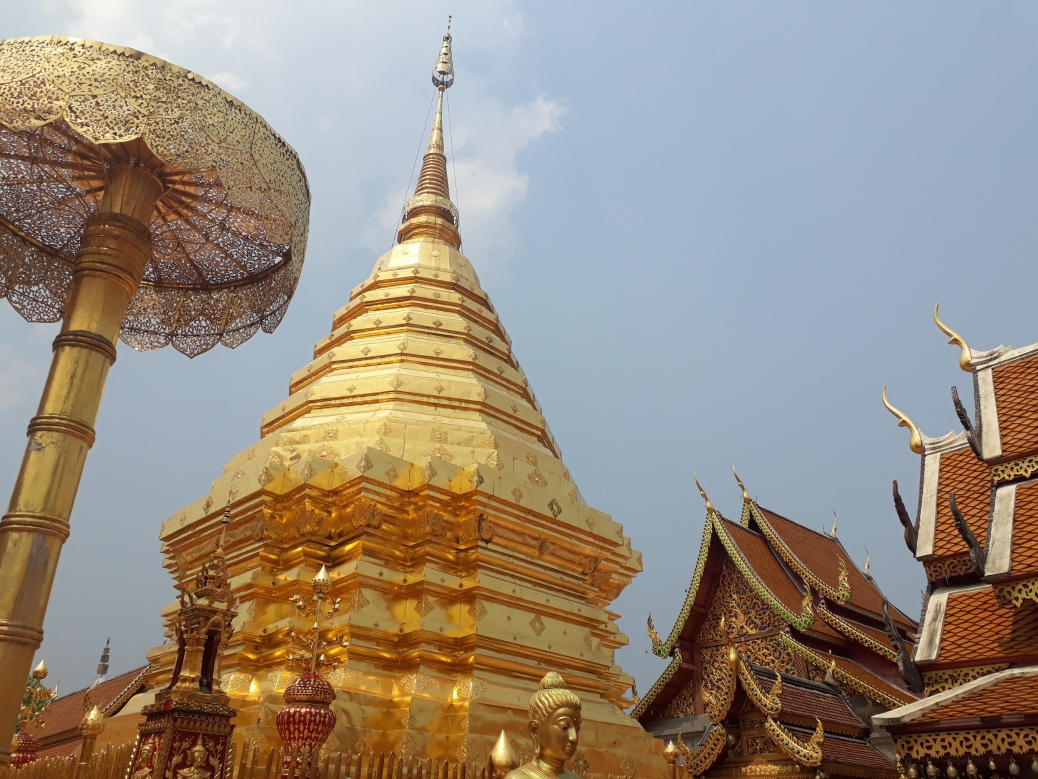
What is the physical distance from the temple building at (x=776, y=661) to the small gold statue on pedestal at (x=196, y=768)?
3674mm

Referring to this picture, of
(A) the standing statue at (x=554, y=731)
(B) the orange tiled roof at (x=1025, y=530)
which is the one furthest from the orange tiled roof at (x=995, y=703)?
(A) the standing statue at (x=554, y=731)

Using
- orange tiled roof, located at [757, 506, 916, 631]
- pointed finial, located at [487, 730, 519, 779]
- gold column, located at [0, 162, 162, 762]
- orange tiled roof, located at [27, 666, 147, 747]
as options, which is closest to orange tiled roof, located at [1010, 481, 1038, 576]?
pointed finial, located at [487, 730, 519, 779]

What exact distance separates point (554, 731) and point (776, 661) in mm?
7676

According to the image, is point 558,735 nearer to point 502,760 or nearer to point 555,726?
point 555,726

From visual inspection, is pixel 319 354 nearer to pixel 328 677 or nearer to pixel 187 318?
pixel 187 318

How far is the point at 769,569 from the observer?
1097cm

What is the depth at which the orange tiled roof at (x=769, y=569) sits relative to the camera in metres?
9.90

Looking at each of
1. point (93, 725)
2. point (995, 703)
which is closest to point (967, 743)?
point (995, 703)

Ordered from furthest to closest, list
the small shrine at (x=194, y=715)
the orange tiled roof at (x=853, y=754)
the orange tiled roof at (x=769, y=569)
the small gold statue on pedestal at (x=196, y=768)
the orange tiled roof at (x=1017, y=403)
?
the orange tiled roof at (x=769, y=569) → the orange tiled roof at (x=853, y=754) → the orange tiled roof at (x=1017, y=403) → the small shrine at (x=194, y=715) → the small gold statue on pedestal at (x=196, y=768)

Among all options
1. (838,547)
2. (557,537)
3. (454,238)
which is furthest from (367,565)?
(838,547)

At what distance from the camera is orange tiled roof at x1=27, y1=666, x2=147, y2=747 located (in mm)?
11137

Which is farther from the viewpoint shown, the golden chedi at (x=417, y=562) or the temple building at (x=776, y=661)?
the golden chedi at (x=417, y=562)

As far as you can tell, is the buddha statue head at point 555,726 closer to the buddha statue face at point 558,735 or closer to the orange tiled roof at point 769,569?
the buddha statue face at point 558,735

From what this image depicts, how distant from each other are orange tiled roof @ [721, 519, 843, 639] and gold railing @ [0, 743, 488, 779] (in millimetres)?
5691
